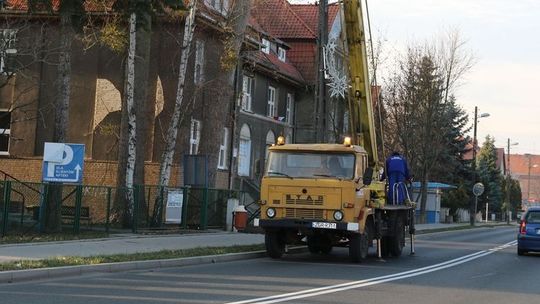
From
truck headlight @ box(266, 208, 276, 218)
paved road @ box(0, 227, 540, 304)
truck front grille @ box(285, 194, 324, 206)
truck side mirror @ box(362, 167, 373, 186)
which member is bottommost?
paved road @ box(0, 227, 540, 304)

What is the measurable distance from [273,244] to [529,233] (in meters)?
8.80

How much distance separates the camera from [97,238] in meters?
17.2

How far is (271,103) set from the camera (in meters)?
37.2

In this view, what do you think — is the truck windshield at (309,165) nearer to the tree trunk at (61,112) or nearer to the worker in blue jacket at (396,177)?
the worker in blue jacket at (396,177)

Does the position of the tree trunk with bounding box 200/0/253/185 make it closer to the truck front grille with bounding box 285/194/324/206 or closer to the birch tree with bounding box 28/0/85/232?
A: the birch tree with bounding box 28/0/85/232

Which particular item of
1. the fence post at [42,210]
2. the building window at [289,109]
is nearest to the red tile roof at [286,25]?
the building window at [289,109]

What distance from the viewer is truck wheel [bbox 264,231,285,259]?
16078mm

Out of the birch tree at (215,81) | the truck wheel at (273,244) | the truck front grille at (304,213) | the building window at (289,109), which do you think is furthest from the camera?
the building window at (289,109)

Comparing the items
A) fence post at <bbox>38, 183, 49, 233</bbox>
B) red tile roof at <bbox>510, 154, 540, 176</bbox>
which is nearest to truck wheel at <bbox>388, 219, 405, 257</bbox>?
fence post at <bbox>38, 183, 49, 233</bbox>

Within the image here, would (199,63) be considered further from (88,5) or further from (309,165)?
(309,165)

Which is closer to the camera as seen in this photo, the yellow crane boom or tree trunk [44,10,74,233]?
tree trunk [44,10,74,233]

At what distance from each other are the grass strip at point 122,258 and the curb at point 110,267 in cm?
22

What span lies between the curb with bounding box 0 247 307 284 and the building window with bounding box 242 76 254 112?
17562mm

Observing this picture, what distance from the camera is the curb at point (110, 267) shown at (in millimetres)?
10859
